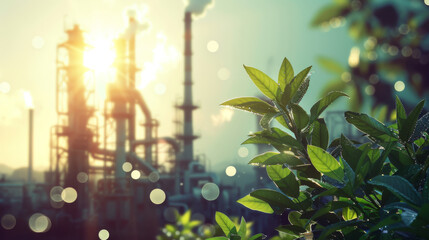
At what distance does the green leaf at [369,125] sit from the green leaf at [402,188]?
18cm

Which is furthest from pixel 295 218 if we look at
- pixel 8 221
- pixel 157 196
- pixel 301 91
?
pixel 8 221

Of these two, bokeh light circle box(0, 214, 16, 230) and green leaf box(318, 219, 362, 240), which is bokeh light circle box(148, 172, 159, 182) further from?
green leaf box(318, 219, 362, 240)

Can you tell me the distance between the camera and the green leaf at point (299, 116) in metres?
0.68

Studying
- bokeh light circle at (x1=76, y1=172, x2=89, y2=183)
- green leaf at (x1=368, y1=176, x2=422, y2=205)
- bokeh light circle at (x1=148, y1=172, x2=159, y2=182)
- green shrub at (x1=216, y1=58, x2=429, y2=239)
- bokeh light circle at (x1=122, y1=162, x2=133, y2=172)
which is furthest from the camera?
bokeh light circle at (x1=148, y1=172, x2=159, y2=182)

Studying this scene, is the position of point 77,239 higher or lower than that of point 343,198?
lower

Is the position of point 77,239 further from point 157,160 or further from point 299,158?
point 299,158

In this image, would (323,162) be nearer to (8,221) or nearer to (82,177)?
(82,177)

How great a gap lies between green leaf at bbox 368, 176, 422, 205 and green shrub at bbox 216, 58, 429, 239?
0.06 m

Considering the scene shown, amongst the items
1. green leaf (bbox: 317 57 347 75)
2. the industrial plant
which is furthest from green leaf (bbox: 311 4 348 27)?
the industrial plant

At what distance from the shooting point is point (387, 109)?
996mm

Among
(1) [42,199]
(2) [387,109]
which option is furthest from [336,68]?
(1) [42,199]

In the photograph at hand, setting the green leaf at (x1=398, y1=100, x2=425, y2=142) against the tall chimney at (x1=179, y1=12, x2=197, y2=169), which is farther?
the tall chimney at (x1=179, y1=12, x2=197, y2=169)

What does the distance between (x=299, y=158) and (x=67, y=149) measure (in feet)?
75.1

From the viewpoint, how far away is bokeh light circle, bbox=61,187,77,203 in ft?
72.5
